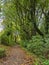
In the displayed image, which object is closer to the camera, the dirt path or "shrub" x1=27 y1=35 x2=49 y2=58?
the dirt path

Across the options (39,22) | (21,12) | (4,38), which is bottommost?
(4,38)

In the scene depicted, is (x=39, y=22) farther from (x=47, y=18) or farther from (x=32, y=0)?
(x=32, y=0)

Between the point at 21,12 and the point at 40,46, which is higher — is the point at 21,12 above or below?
above

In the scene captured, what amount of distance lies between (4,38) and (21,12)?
22.1 feet

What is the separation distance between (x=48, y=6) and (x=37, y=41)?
6.45m

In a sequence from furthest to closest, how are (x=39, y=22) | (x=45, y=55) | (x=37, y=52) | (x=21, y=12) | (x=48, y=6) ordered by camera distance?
(x=39, y=22)
(x=21, y=12)
(x=48, y=6)
(x=37, y=52)
(x=45, y=55)

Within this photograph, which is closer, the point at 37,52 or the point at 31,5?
the point at 37,52

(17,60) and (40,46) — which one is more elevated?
(40,46)

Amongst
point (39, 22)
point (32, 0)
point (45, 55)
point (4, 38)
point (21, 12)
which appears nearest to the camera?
point (45, 55)

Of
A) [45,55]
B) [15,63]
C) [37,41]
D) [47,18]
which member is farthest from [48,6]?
[15,63]

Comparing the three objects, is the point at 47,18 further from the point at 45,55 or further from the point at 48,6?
the point at 45,55

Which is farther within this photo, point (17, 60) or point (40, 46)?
point (40, 46)

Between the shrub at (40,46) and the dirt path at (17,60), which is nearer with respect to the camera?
the dirt path at (17,60)

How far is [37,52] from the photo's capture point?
43.4 feet
